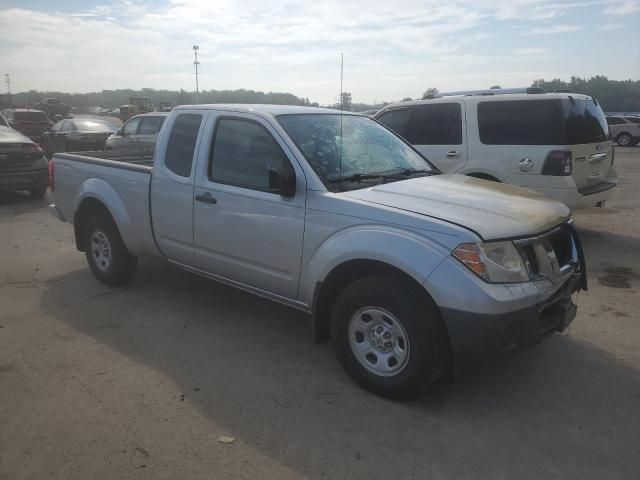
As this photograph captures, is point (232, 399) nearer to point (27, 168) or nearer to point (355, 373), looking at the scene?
point (355, 373)

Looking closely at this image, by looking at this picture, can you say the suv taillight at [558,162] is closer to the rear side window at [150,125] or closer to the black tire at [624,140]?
the rear side window at [150,125]

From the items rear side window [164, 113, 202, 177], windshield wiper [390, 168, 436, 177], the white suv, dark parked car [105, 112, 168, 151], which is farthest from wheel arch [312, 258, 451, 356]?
dark parked car [105, 112, 168, 151]

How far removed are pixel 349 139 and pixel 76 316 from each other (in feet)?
9.64

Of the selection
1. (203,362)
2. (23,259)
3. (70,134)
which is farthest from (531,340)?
(70,134)

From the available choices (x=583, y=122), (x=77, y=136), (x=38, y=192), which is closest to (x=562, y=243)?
(x=583, y=122)

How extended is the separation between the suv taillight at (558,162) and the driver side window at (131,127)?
36.8 feet

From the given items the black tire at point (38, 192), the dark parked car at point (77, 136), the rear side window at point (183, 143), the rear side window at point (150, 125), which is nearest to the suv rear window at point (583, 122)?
the rear side window at point (183, 143)

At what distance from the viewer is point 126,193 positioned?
5066 millimetres

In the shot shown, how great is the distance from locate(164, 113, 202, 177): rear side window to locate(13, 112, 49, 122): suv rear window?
20.8 m

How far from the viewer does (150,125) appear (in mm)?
14078

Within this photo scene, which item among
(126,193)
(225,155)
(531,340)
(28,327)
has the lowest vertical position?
(28,327)

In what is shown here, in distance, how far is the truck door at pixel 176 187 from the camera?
14.8 feet

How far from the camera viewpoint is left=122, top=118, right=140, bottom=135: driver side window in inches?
564

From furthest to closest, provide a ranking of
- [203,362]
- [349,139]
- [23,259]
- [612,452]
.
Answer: [23,259] < [349,139] < [203,362] < [612,452]
